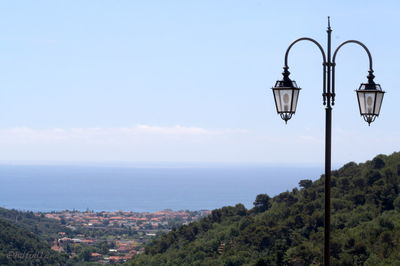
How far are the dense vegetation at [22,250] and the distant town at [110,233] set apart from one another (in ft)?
19.9

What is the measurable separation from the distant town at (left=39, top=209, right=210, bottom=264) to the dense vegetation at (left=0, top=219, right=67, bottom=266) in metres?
6.06

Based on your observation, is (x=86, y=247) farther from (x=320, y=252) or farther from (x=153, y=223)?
(x=320, y=252)

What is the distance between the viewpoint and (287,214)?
29828mm

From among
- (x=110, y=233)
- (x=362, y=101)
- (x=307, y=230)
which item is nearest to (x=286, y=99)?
(x=362, y=101)

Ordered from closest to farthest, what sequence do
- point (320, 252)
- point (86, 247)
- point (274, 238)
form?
1. point (320, 252)
2. point (274, 238)
3. point (86, 247)

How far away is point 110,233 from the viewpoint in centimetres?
6906

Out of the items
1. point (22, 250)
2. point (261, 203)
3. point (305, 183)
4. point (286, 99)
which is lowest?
point (22, 250)

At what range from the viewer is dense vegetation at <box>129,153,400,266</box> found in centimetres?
2112

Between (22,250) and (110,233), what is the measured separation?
29739 mm

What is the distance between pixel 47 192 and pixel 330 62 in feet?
583

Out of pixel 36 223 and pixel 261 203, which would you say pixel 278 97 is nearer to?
pixel 261 203

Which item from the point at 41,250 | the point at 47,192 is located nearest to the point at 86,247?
the point at 41,250

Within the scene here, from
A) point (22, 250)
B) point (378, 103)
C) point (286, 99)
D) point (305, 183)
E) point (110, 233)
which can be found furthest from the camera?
point (110, 233)

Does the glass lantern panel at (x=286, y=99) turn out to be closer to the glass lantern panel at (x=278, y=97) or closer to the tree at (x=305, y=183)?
the glass lantern panel at (x=278, y=97)
